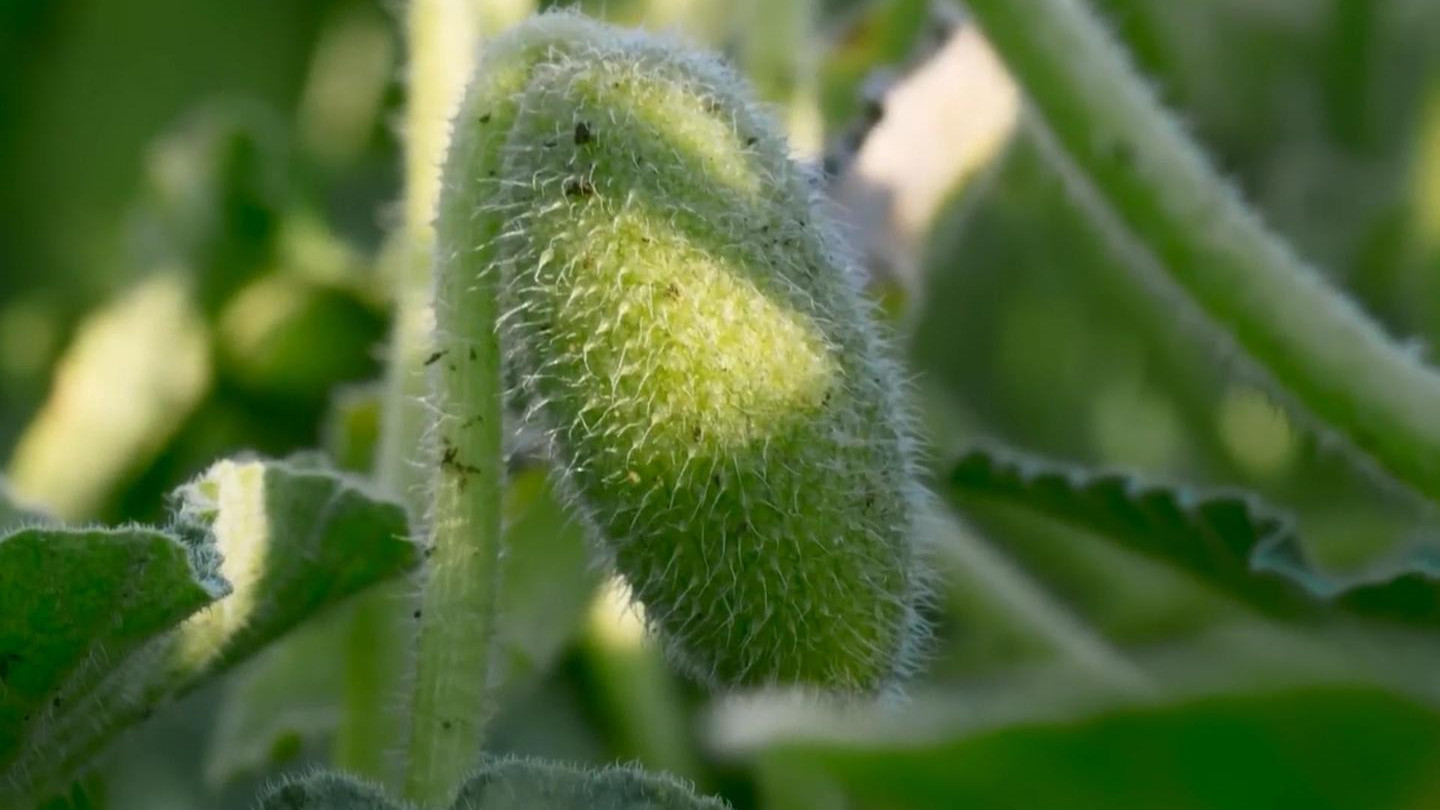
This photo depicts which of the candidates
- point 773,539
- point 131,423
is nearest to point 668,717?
point 131,423

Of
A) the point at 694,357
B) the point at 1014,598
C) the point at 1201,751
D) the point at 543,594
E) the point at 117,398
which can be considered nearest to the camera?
the point at 1201,751

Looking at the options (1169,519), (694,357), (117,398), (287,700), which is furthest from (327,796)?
(117,398)

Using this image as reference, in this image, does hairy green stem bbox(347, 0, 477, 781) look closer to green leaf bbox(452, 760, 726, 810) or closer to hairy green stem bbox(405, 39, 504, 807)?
hairy green stem bbox(405, 39, 504, 807)

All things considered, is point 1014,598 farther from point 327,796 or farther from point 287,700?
Answer: point 327,796

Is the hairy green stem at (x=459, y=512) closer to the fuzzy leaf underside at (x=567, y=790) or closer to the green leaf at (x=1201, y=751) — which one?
the fuzzy leaf underside at (x=567, y=790)

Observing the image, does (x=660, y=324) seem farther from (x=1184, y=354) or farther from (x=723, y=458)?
(x=1184, y=354)

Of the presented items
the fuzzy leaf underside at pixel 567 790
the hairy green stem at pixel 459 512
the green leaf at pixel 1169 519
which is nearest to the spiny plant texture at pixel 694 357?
the hairy green stem at pixel 459 512

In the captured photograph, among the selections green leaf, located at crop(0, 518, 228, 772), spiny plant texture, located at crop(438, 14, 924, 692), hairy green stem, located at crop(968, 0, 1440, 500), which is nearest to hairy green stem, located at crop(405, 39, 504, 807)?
spiny plant texture, located at crop(438, 14, 924, 692)
